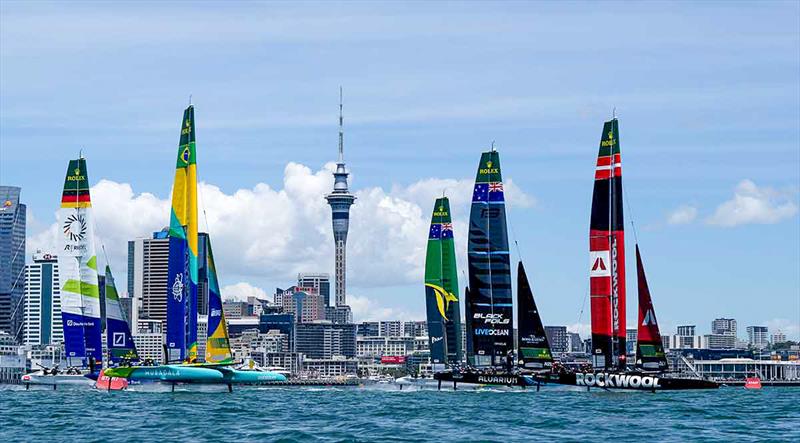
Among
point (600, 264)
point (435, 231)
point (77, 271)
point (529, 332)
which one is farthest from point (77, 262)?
point (600, 264)

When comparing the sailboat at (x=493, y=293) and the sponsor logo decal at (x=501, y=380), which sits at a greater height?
the sailboat at (x=493, y=293)

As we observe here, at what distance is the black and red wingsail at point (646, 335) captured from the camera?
96438 mm

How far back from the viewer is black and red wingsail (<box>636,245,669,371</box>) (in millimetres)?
96438

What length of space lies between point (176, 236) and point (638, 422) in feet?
149

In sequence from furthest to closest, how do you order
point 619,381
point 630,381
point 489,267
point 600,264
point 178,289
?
point 489,267, point 178,289, point 600,264, point 619,381, point 630,381

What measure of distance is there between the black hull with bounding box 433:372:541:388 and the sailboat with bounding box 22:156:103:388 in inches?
1102

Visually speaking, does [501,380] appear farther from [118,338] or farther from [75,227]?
[75,227]

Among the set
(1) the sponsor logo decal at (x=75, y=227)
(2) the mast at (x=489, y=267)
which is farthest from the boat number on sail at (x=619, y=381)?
(1) the sponsor logo decal at (x=75, y=227)

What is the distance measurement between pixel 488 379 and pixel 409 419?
114 ft

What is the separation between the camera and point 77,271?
111 metres

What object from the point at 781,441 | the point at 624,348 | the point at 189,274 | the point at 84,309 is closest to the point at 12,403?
the point at 189,274

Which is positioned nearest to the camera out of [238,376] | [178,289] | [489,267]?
[238,376]

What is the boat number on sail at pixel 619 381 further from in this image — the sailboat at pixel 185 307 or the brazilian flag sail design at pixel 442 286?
the brazilian flag sail design at pixel 442 286

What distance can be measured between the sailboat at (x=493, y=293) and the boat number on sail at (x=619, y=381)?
6.79 m
